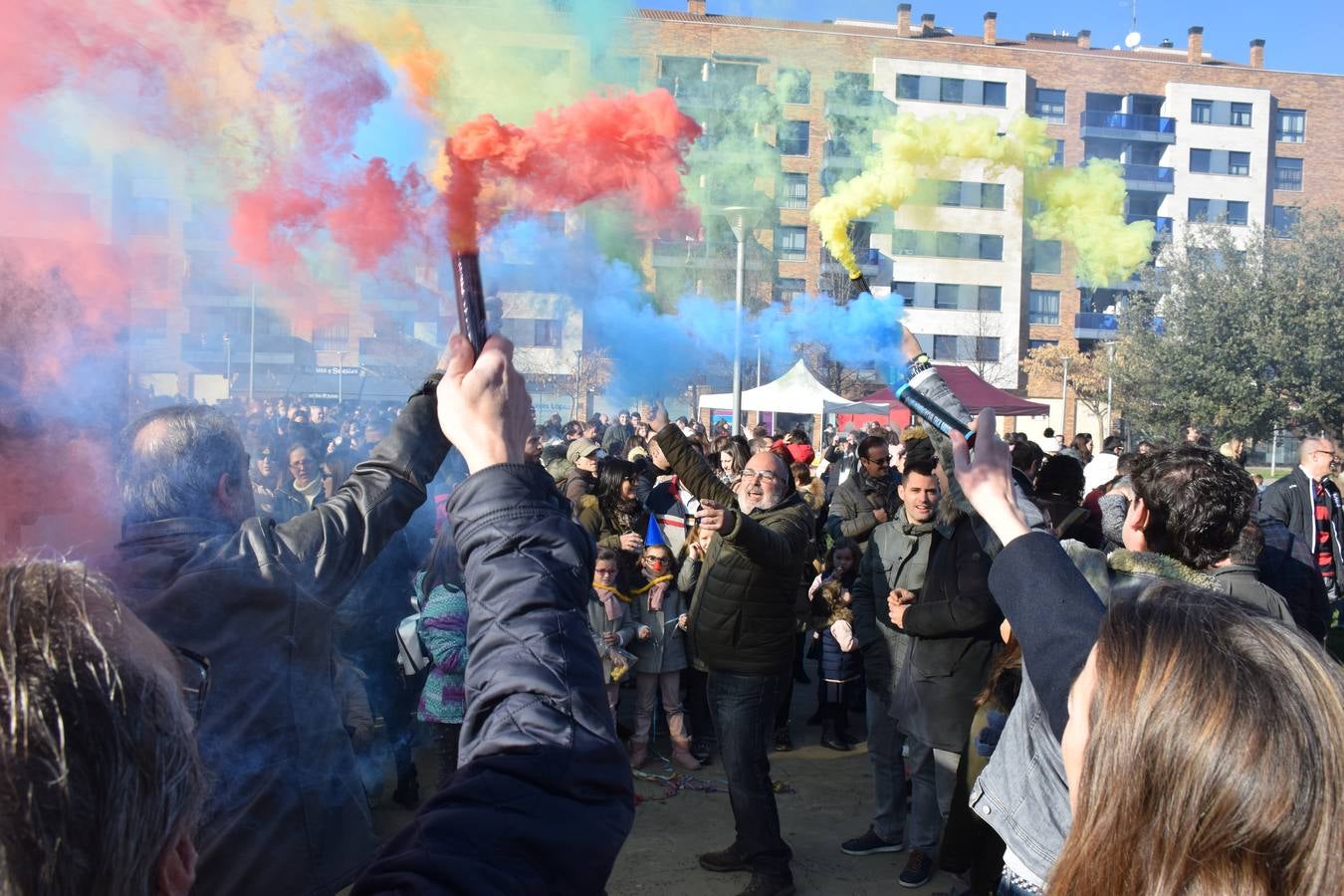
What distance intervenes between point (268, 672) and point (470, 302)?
3.39ft

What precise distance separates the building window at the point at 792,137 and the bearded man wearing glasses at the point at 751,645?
15.6ft

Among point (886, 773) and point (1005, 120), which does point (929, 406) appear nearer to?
point (886, 773)

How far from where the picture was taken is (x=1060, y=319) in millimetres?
47219

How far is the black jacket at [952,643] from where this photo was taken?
4.85 metres

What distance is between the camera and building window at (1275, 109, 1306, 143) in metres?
48.0

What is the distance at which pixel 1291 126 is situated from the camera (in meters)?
48.3

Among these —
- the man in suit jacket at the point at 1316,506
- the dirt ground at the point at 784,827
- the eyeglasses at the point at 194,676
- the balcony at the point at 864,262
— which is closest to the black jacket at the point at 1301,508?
the man in suit jacket at the point at 1316,506

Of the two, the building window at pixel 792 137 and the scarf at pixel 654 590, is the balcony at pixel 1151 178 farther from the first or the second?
the scarf at pixel 654 590

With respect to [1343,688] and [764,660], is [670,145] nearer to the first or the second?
[764,660]

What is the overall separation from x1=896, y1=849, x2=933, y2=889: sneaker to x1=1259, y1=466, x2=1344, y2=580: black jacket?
558cm

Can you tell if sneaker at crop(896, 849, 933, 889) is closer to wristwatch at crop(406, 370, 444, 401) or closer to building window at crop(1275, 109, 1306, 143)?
wristwatch at crop(406, 370, 444, 401)

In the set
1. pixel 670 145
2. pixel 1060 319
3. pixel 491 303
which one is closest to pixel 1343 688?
pixel 491 303

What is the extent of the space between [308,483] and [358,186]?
226cm

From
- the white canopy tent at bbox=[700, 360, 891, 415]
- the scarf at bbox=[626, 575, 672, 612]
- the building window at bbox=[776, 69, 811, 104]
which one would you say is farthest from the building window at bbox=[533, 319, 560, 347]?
the white canopy tent at bbox=[700, 360, 891, 415]
